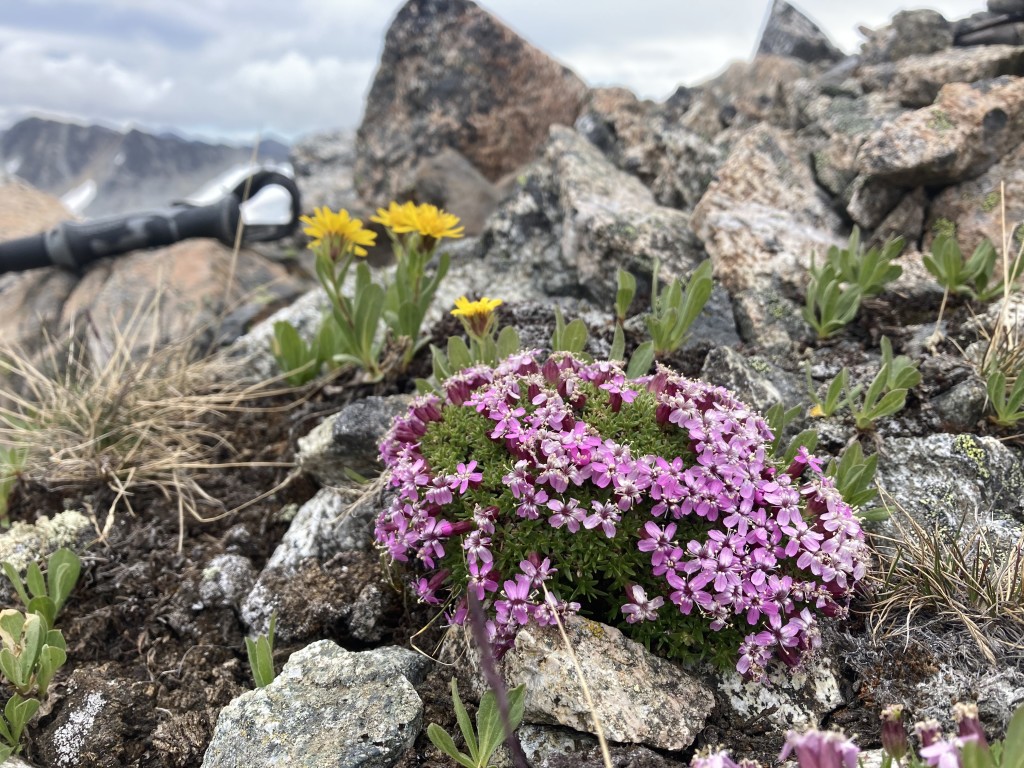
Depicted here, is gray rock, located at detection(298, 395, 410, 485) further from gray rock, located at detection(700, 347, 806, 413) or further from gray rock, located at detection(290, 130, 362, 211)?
gray rock, located at detection(290, 130, 362, 211)

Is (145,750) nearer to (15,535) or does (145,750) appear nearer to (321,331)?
(15,535)

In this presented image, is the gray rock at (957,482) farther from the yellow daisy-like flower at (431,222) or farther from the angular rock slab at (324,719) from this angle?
the yellow daisy-like flower at (431,222)

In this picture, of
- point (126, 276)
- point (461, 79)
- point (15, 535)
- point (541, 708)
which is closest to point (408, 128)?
point (461, 79)

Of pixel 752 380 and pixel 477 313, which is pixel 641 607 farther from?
pixel 477 313

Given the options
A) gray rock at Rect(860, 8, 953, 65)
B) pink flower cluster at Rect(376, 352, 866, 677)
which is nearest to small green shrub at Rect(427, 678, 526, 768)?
pink flower cluster at Rect(376, 352, 866, 677)

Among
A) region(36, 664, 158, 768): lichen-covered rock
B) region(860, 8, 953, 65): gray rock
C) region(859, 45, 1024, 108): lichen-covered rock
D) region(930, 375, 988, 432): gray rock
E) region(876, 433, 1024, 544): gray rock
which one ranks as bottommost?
region(36, 664, 158, 768): lichen-covered rock

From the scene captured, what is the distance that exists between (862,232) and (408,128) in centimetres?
555

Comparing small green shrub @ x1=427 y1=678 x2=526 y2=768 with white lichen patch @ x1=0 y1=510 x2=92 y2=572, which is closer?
small green shrub @ x1=427 y1=678 x2=526 y2=768

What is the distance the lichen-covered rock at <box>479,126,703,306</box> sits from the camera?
545cm

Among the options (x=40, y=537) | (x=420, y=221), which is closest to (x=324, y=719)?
(x=40, y=537)

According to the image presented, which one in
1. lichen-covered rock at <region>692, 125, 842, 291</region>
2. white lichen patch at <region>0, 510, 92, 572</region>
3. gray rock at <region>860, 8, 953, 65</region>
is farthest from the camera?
gray rock at <region>860, 8, 953, 65</region>

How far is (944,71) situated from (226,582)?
268 inches

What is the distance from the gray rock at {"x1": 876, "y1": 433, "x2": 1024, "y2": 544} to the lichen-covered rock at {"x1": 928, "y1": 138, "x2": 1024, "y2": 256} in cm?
223

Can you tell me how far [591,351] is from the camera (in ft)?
15.6
